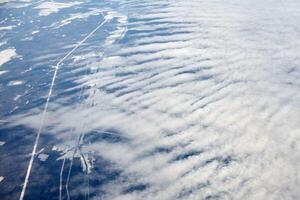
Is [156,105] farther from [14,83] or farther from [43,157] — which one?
[14,83]

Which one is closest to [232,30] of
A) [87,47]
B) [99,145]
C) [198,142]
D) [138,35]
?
[138,35]

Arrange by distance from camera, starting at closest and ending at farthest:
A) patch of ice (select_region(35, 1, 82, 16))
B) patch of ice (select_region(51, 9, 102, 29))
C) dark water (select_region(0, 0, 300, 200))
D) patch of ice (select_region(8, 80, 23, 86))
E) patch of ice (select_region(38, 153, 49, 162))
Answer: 1. dark water (select_region(0, 0, 300, 200))
2. patch of ice (select_region(38, 153, 49, 162))
3. patch of ice (select_region(8, 80, 23, 86))
4. patch of ice (select_region(51, 9, 102, 29))
5. patch of ice (select_region(35, 1, 82, 16))

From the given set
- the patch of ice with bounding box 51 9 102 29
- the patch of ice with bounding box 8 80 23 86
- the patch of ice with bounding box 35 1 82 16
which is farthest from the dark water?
the patch of ice with bounding box 35 1 82 16

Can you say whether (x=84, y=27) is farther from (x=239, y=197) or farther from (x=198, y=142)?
(x=239, y=197)

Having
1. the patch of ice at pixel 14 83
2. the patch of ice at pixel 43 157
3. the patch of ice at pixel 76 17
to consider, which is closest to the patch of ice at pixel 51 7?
the patch of ice at pixel 76 17

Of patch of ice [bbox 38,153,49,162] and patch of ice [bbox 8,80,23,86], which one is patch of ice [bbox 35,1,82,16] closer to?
patch of ice [bbox 8,80,23,86]
